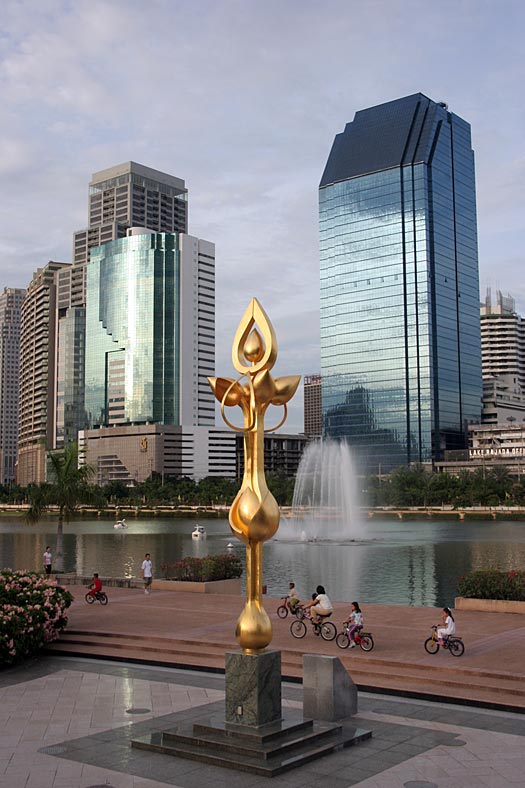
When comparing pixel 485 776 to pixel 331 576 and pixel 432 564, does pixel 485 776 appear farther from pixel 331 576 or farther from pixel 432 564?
pixel 432 564

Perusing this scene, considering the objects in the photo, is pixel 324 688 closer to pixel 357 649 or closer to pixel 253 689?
pixel 253 689

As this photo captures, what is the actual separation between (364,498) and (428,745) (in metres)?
127

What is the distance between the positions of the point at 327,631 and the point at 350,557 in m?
33.4

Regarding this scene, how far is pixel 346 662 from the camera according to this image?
57.0 feet

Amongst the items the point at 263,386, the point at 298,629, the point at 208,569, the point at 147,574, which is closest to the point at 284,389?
the point at 263,386

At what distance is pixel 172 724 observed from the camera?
42.6 feet

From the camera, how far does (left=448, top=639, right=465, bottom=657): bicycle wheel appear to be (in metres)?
17.2

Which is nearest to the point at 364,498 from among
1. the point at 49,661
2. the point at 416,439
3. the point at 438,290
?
the point at 416,439

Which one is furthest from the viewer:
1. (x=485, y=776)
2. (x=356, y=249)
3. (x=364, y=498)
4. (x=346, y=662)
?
(x=356, y=249)

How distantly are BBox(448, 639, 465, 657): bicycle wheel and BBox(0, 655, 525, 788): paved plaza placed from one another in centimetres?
268

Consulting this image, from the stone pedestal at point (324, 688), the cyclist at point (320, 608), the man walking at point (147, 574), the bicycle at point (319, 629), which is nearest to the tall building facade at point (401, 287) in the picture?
the man walking at point (147, 574)

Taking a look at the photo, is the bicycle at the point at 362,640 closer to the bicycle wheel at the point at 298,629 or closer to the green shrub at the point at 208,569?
the bicycle wheel at the point at 298,629

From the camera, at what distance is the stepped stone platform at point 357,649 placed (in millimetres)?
15352

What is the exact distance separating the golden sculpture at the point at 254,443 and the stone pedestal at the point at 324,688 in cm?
111
